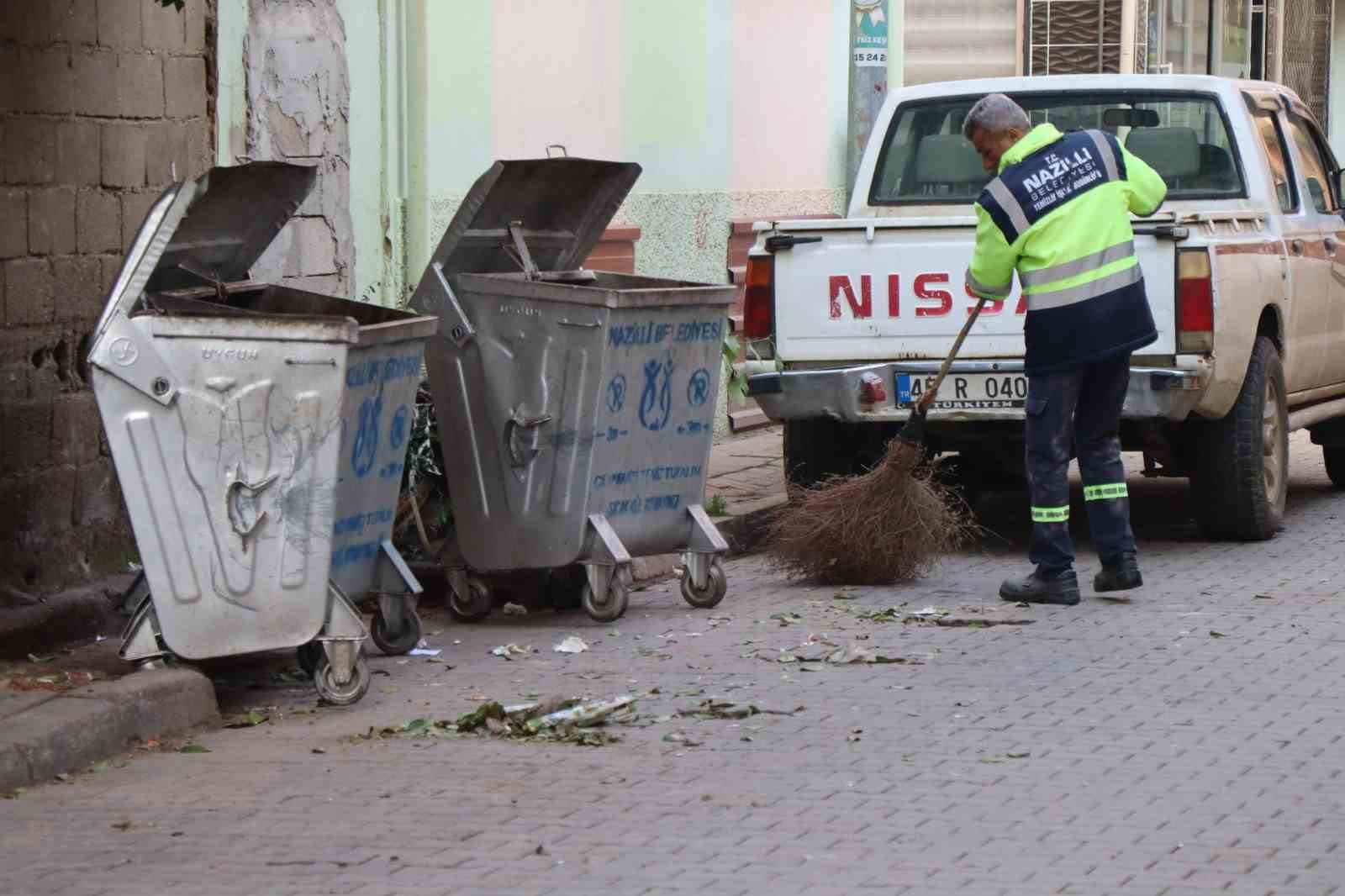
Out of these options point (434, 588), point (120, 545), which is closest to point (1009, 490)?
point (434, 588)

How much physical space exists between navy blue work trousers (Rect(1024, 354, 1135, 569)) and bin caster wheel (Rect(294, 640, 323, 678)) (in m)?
2.74

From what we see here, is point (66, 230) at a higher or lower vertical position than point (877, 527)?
higher

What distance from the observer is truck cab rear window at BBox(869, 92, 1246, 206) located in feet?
33.0

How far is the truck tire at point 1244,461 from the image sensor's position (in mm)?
9398

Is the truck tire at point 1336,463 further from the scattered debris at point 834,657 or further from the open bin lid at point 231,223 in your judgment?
the open bin lid at point 231,223

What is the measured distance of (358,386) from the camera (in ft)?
22.5

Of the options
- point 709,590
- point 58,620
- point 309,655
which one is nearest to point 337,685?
point 309,655

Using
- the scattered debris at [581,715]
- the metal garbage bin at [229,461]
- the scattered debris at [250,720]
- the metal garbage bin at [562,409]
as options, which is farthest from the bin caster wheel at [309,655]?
the metal garbage bin at [562,409]

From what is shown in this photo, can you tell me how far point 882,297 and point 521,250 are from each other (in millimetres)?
1634

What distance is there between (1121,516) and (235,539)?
11.0 ft

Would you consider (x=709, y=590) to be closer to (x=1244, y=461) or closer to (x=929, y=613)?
(x=929, y=613)

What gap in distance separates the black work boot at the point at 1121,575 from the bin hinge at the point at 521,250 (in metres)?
2.27

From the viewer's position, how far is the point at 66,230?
25.5 ft

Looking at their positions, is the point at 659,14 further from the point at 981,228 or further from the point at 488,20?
the point at 981,228
